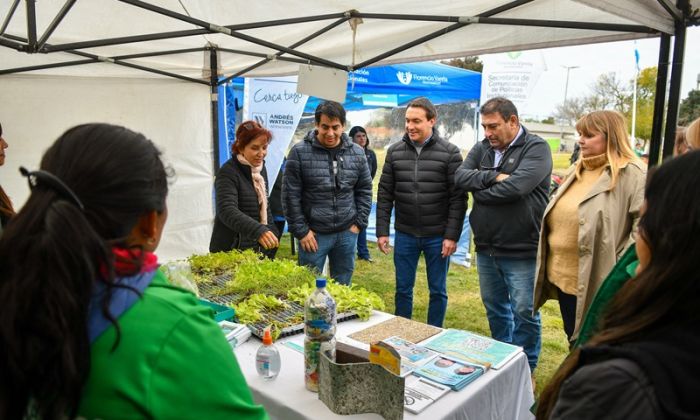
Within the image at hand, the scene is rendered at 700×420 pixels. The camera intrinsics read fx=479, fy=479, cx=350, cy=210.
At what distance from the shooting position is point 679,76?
241 cm

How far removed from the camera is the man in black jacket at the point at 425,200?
137 inches

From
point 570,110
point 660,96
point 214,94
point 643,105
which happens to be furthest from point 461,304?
point 570,110

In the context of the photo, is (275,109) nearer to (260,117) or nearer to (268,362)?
(260,117)

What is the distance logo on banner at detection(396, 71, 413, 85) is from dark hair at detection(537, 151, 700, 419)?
6344 mm

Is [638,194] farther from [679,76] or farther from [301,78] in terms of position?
[301,78]

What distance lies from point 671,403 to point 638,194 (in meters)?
1.99

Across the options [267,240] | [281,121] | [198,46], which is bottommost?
[267,240]

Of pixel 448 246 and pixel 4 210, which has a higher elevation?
pixel 4 210

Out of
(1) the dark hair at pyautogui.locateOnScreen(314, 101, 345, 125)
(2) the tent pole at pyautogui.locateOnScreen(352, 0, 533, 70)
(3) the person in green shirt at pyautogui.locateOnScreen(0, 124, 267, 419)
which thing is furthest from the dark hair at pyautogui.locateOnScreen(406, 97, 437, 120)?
(3) the person in green shirt at pyautogui.locateOnScreen(0, 124, 267, 419)

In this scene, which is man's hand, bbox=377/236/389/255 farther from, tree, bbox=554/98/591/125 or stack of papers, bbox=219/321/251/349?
tree, bbox=554/98/591/125

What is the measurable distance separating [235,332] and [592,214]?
188 centimetres

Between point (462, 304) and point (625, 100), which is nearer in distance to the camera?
point (462, 304)

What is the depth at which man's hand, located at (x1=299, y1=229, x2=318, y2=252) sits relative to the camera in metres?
3.62

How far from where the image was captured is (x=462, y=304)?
16.6 feet
